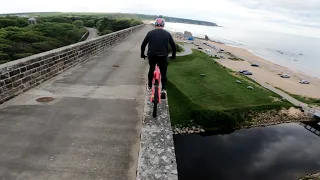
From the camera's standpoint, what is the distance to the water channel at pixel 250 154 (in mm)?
15594

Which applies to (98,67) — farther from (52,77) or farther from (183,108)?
(183,108)

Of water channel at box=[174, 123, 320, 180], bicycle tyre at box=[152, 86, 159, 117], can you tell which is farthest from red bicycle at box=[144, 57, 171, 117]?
water channel at box=[174, 123, 320, 180]

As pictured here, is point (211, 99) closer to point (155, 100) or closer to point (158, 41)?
point (158, 41)

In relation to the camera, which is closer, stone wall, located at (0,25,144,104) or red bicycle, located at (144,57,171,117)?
red bicycle, located at (144,57,171,117)

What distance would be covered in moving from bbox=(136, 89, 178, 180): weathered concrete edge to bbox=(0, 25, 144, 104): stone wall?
4818mm

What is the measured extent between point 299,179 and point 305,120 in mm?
10124

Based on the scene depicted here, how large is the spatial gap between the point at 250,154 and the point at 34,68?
15.6 m

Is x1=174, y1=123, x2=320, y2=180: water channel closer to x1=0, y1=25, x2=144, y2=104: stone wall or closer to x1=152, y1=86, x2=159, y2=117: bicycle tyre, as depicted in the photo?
x1=0, y1=25, x2=144, y2=104: stone wall

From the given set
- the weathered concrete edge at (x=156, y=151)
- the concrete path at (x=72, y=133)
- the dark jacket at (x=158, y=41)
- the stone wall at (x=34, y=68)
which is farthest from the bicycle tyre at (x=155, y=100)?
the stone wall at (x=34, y=68)

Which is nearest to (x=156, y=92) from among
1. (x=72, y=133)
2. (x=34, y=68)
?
(x=72, y=133)

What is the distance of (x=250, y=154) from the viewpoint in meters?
18.0

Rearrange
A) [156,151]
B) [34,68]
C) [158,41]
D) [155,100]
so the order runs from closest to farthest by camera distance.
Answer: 1. [156,151]
2. [155,100]
3. [158,41]
4. [34,68]

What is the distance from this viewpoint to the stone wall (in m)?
7.55

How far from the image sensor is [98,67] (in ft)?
46.0
